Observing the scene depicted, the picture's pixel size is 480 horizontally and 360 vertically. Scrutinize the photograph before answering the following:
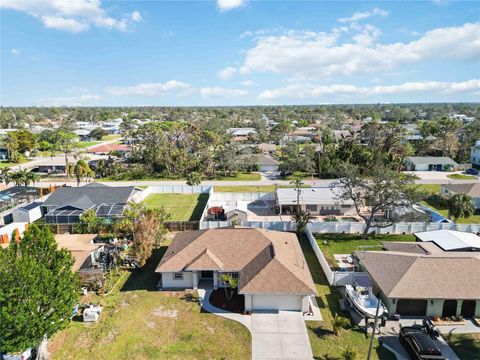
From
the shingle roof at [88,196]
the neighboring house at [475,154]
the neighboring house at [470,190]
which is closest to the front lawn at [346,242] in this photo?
the neighboring house at [470,190]

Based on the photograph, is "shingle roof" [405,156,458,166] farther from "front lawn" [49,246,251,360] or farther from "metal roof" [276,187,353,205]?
"front lawn" [49,246,251,360]

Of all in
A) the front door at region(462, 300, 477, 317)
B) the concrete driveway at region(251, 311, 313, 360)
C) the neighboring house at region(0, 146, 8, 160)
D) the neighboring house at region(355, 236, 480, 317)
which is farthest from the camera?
the neighboring house at region(0, 146, 8, 160)

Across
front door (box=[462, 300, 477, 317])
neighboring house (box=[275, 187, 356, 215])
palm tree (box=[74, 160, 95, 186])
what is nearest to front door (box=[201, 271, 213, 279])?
front door (box=[462, 300, 477, 317])

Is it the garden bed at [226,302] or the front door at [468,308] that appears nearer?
the front door at [468,308]

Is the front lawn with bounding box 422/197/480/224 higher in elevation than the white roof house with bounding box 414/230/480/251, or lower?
lower

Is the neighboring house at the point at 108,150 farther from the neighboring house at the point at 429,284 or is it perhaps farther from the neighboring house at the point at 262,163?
the neighboring house at the point at 429,284

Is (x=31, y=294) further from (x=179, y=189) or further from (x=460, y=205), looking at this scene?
(x=179, y=189)

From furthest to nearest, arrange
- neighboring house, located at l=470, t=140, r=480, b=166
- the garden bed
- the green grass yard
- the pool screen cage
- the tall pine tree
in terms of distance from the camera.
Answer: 1. neighboring house, located at l=470, t=140, r=480, b=166
2. the green grass yard
3. the pool screen cage
4. the garden bed
5. the tall pine tree
